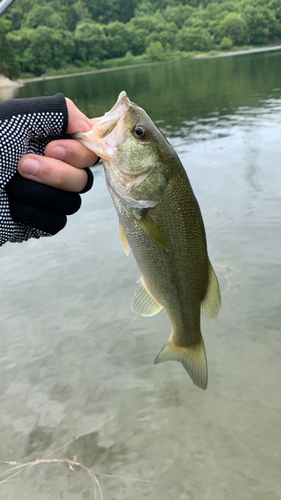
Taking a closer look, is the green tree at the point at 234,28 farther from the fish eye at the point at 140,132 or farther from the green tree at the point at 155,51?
the fish eye at the point at 140,132

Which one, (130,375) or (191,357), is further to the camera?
(130,375)

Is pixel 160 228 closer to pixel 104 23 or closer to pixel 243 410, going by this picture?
pixel 243 410

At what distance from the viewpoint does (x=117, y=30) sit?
300 feet

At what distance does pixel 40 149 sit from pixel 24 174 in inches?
8.0

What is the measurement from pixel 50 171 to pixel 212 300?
133 centimetres

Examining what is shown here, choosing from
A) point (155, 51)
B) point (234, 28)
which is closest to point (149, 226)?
point (234, 28)

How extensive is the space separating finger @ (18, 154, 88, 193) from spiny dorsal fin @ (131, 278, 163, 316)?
85 cm

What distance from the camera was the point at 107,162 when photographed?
6.89 ft

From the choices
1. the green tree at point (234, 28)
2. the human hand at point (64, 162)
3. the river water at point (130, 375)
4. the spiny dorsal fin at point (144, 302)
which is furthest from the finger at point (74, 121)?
the green tree at point (234, 28)

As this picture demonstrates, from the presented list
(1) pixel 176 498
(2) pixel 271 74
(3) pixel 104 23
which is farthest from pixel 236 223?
(3) pixel 104 23

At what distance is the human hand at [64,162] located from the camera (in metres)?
1.98

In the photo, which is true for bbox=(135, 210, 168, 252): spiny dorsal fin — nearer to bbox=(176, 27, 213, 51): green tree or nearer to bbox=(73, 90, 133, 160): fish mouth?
bbox=(73, 90, 133, 160): fish mouth

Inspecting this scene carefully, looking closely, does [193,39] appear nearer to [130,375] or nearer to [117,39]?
[117,39]

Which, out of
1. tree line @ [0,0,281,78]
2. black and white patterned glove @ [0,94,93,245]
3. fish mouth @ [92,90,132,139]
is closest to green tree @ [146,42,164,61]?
tree line @ [0,0,281,78]
